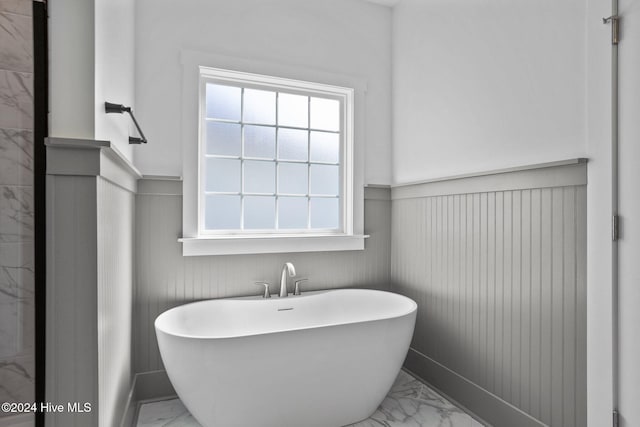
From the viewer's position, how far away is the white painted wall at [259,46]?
218cm

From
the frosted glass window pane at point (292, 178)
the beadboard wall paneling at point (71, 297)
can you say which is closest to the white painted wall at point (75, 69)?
the beadboard wall paneling at point (71, 297)

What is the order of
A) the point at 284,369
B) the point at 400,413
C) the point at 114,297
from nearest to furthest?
the point at 114,297, the point at 284,369, the point at 400,413

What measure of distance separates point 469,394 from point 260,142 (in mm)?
2067

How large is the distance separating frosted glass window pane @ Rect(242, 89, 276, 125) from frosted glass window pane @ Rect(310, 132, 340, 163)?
1.15 ft

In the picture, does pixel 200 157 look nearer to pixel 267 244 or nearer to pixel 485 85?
pixel 267 244

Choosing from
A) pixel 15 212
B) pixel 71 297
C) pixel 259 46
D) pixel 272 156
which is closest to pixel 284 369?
pixel 71 297

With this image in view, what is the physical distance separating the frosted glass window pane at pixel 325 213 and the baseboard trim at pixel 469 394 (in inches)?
42.8

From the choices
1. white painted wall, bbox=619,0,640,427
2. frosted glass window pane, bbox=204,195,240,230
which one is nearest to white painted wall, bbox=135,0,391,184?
frosted glass window pane, bbox=204,195,240,230

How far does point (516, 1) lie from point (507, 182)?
0.91 m

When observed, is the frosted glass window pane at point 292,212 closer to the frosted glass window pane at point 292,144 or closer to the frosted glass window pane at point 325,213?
the frosted glass window pane at point 325,213

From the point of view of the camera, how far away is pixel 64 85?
3.58 ft

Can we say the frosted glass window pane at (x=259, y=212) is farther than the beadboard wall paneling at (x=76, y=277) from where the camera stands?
Yes

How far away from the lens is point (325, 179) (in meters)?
2.79

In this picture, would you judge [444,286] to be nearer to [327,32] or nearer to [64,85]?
[327,32]
